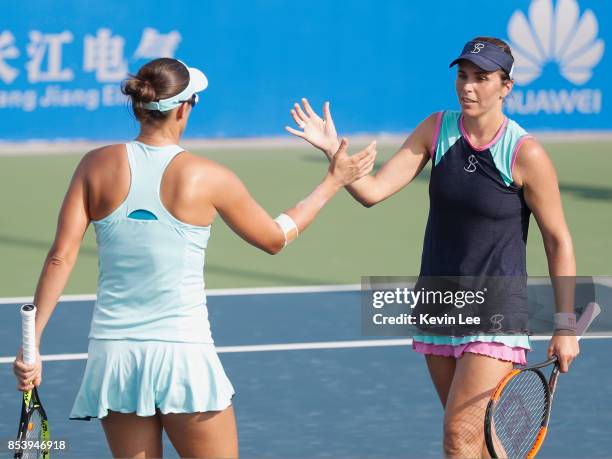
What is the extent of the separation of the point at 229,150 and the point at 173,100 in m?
11.6

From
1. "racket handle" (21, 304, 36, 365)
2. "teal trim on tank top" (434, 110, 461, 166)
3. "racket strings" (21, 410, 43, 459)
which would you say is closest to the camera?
"racket handle" (21, 304, 36, 365)

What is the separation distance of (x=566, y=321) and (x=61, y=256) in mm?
1790

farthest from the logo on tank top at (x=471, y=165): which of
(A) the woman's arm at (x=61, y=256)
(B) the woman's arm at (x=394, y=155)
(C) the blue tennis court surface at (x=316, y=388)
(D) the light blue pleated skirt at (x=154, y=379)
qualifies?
(C) the blue tennis court surface at (x=316, y=388)

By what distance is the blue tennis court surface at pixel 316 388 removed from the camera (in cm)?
643

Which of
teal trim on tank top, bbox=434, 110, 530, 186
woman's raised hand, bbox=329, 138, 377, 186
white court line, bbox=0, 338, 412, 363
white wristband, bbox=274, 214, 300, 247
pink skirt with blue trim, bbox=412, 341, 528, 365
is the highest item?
teal trim on tank top, bbox=434, 110, 530, 186

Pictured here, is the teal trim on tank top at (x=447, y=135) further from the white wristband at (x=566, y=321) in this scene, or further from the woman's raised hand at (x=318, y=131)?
the white wristband at (x=566, y=321)

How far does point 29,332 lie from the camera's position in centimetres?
402

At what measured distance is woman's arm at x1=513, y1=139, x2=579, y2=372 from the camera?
468 cm

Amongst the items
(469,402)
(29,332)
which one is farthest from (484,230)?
(29,332)

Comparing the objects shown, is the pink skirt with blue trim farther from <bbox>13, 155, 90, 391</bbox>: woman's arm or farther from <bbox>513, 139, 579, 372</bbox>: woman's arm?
<bbox>13, 155, 90, 391</bbox>: woman's arm

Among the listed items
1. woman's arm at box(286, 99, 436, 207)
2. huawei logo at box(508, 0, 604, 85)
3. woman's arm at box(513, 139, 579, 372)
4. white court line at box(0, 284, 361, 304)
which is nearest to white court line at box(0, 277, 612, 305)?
white court line at box(0, 284, 361, 304)

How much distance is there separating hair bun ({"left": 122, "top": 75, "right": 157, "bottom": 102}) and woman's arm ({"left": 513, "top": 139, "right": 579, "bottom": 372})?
138 cm

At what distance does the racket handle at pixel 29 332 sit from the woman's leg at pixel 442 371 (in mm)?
1525

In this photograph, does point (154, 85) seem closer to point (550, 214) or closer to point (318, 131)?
point (318, 131)
